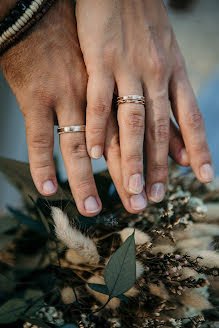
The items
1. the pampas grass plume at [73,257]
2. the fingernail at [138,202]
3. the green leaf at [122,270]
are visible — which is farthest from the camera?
the fingernail at [138,202]

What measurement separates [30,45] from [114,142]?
0.32 meters

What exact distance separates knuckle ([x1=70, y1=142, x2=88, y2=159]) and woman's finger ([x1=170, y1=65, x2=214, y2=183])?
29 centimetres

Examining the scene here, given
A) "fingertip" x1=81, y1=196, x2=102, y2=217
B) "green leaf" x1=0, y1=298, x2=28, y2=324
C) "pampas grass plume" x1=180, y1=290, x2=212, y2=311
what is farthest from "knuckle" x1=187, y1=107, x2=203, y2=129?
"green leaf" x1=0, y1=298, x2=28, y2=324

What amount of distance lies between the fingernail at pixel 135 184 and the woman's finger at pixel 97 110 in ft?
0.33

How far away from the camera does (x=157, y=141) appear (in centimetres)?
67

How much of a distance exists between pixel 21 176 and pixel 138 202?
27 centimetres

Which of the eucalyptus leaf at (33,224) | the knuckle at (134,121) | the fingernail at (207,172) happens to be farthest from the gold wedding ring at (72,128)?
the fingernail at (207,172)

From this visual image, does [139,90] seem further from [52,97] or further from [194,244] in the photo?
[194,244]

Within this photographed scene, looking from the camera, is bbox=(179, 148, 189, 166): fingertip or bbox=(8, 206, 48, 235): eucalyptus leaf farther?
bbox=(179, 148, 189, 166): fingertip

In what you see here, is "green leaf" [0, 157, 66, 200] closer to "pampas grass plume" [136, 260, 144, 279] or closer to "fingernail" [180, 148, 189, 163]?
"pampas grass plume" [136, 260, 144, 279]

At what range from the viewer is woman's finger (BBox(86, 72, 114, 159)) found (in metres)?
0.62

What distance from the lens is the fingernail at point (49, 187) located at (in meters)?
0.57

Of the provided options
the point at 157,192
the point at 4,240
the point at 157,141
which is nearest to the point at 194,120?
the point at 157,141

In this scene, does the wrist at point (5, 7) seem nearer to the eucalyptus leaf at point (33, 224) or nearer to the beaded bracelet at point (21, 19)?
the beaded bracelet at point (21, 19)
